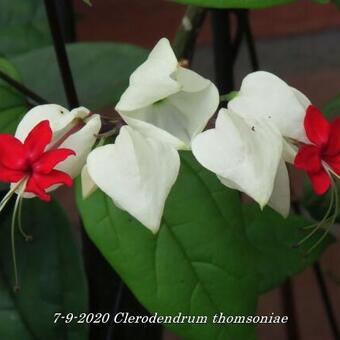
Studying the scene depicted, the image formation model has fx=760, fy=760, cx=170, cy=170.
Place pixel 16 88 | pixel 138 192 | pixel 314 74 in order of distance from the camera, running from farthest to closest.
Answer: pixel 314 74 → pixel 16 88 → pixel 138 192

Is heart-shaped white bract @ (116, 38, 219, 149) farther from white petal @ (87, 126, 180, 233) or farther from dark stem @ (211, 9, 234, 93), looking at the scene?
dark stem @ (211, 9, 234, 93)

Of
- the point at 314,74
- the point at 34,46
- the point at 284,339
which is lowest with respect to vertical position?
the point at 284,339

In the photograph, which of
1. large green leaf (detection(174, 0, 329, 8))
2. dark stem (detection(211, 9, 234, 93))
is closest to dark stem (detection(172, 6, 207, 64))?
dark stem (detection(211, 9, 234, 93))

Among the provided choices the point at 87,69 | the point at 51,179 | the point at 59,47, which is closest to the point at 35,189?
the point at 51,179

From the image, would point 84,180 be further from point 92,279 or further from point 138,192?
point 92,279

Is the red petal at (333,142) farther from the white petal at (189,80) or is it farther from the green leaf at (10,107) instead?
the green leaf at (10,107)

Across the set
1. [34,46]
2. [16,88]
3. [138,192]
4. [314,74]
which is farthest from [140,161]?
[314,74]

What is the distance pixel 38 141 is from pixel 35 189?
0.02m

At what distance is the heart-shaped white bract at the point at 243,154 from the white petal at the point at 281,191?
0.04 feet

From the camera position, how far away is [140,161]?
0.23 meters

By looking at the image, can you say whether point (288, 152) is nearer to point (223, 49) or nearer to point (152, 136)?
point (152, 136)

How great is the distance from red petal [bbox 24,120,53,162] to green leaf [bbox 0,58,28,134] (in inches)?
4.8

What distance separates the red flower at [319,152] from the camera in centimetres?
24

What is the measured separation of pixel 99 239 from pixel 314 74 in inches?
19.3
